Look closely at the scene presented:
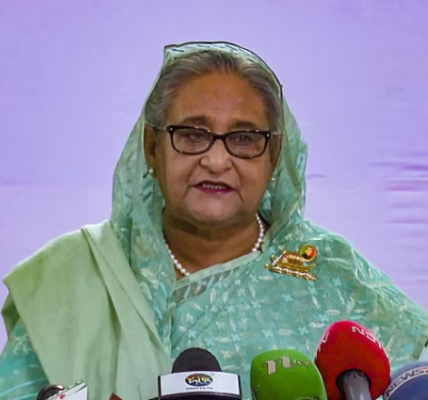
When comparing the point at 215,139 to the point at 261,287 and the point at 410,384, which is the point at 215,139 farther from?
the point at 410,384

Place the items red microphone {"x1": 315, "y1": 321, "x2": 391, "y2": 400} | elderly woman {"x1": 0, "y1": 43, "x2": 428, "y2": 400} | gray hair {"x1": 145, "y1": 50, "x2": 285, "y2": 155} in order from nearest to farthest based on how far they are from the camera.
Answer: red microphone {"x1": 315, "y1": 321, "x2": 391, "y2": 400} → elderly woman {"x1": 0, "y1": 43, "x2": 428, "y2": 400} → gray hair {"x1": 145, "y1": 50, "x2": 285, "y2": 155}

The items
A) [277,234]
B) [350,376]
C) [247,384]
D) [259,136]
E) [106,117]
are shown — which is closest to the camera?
[350,376]

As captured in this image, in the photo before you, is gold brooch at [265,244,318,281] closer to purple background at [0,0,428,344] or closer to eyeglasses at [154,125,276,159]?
eyeglasses at [154,125,276,159]

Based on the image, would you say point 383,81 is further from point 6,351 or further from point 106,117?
point 6,351

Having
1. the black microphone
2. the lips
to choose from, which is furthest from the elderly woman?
the black microphone

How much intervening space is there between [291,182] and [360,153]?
0.56 m

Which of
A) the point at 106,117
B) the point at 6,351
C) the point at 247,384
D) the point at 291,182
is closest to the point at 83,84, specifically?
the point at 106,117

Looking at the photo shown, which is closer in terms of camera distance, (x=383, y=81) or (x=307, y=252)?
(x=307, y=252)

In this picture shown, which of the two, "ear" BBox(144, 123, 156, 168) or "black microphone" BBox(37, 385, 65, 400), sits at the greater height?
"ear" BBox(144, 123, 156, 168)

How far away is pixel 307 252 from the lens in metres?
1.64

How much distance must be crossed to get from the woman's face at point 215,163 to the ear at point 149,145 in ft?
0.19

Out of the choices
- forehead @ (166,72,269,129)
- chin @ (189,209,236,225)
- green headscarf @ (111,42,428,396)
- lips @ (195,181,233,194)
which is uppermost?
forehead @ (166,72,269,129)

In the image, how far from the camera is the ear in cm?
165

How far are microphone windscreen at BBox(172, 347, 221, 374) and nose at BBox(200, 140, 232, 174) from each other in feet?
1.77
